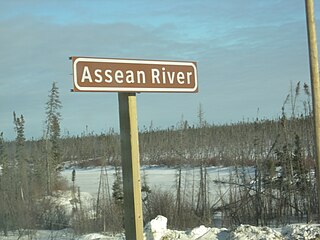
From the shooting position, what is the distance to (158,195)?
11.9 metres

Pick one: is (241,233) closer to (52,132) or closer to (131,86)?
(131,86)

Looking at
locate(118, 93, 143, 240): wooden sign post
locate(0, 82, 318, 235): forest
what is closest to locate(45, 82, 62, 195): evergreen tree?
locate(0, 82, 318, 235): forest

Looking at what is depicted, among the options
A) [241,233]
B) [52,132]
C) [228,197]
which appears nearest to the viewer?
[241,233]

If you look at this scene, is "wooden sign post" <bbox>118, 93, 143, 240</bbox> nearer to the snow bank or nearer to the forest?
the snow bank

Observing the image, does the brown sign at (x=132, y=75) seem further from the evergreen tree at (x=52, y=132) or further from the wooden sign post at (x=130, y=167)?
the evergreen tree at (x=52, y=132)

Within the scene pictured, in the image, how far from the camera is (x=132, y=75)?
534 centimetres

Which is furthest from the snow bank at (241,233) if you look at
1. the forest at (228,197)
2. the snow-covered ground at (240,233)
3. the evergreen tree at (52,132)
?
the evergreen tree at (52,132)

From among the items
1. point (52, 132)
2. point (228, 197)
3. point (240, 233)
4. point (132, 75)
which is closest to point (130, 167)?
point (132, 75)

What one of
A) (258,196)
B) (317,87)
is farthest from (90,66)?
(258,196)

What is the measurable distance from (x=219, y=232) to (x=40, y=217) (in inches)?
209

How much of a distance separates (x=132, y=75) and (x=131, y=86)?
0.35 feet

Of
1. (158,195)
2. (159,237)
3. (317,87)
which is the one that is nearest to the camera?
(317,87)

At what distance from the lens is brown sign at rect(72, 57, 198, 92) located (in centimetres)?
504

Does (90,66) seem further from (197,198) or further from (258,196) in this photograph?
(197,198)
